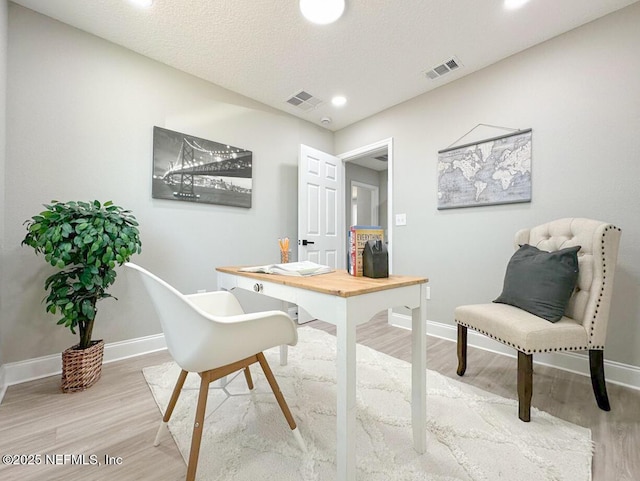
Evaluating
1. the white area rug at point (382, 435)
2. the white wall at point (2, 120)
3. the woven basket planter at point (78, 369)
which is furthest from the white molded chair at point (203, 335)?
the white wall at point (2, 120)

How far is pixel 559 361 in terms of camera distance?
1.98 meters

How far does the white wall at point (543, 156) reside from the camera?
177 cm

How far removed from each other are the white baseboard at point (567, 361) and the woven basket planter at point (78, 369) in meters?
2.85

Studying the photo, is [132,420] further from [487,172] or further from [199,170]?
[487,172]

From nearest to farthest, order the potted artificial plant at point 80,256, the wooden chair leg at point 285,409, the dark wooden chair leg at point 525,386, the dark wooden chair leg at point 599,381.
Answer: the wooden chair leg at point 285,409 → the dark wooden chair leg at point 525,386 → the dark wooden chair leg at point 599,381 → the potted artificial plant at point 80,256

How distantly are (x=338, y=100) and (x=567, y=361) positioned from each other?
3.18 m

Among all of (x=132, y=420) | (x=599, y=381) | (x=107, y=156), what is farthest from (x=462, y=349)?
(x=107, y=156)

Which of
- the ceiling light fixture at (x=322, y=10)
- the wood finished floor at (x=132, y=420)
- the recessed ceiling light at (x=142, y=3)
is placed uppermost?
the recessed ceiling light at (x=142, y=3)

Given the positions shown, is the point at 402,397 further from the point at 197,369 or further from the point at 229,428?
the point at 197,369

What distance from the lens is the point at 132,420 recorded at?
139 cm

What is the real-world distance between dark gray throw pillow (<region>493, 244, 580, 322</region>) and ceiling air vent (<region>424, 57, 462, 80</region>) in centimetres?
178

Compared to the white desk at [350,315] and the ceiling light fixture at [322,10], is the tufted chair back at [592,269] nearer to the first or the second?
the white desk at [350,315]

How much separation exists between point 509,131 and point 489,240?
37.9 inches

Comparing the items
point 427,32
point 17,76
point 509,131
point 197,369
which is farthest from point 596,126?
point 17,76
